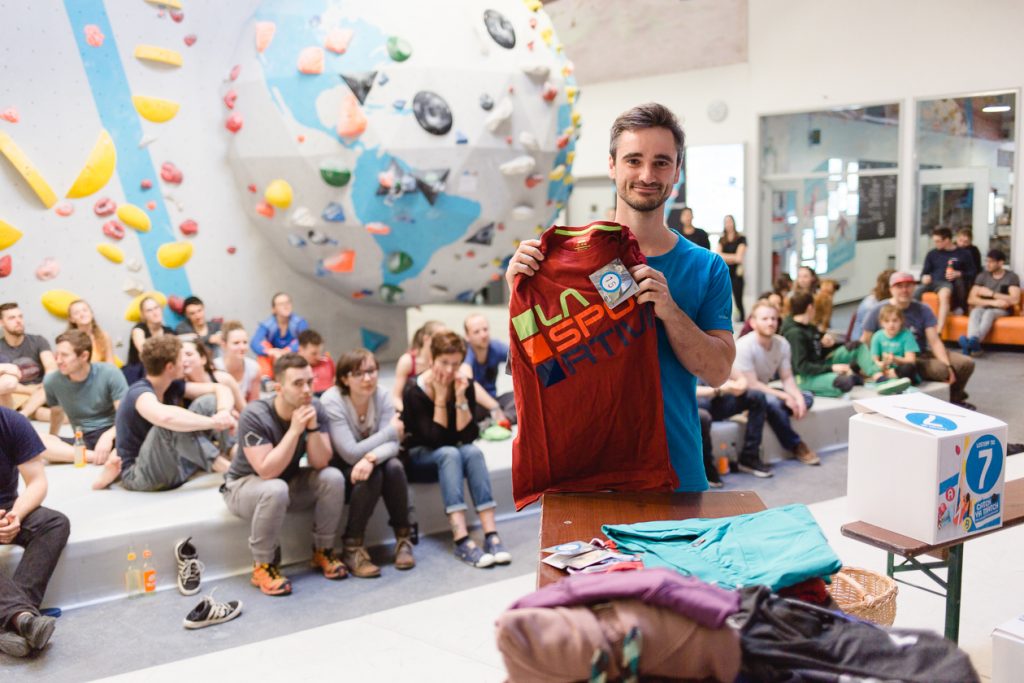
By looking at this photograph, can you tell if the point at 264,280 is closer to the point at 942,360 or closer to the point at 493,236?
the point at 493,236

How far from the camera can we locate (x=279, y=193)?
7.48 meters

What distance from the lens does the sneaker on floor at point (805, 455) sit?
6.71 meters

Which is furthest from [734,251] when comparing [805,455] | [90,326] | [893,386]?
[90,326]

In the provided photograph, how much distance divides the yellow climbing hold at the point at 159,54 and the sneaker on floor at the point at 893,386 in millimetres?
6073

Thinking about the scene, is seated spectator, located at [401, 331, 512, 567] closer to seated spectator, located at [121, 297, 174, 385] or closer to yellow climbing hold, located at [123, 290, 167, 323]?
seated spectator, located at [121, 297, 174, 385]

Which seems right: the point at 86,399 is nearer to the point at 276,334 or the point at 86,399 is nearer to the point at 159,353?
the point at 159,353

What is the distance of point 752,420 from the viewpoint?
6562mm

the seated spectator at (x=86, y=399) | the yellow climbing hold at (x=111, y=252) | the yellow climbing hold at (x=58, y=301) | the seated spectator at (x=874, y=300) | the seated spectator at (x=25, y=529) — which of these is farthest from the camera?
the seated spectator at (x=874, y=300)

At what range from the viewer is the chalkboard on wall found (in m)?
12.2

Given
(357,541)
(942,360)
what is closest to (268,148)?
(357,541)

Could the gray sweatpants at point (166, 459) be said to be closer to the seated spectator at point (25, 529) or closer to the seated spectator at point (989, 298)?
the seated spectator at point (25, 529)

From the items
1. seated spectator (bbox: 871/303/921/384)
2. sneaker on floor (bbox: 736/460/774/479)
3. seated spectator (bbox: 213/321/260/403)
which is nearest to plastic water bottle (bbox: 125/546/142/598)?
seated spectator (bbox: 213/321/260/403)

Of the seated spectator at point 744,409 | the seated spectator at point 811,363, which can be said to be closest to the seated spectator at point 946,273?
the seated spectator at point 811,363

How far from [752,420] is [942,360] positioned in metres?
2.22
